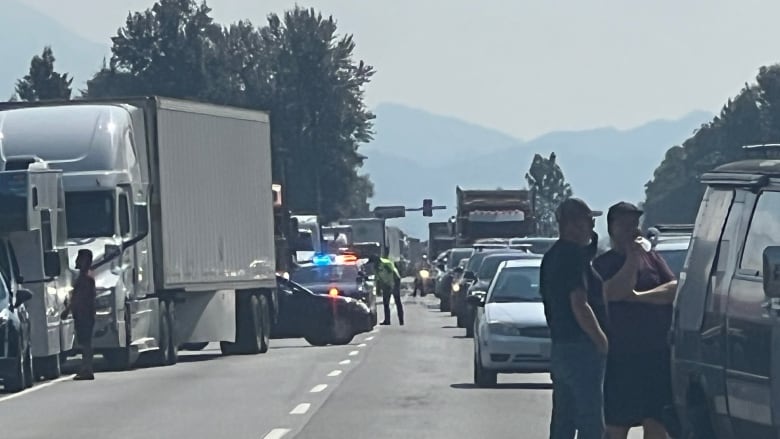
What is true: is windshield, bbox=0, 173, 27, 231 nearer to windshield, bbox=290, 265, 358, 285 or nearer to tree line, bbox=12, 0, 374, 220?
windshield, bbox=290, 265, 358, 285

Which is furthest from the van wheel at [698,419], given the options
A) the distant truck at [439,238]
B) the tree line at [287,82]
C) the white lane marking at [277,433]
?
the tree line at [287,82]

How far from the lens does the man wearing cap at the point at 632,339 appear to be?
11.9 meters

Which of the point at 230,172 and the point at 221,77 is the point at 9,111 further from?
the point at 221,77

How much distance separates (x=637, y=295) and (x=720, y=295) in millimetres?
1855

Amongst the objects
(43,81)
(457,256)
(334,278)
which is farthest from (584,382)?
(43,81)

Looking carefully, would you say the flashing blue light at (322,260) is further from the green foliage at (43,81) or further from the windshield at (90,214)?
the green foliage at (43,81)

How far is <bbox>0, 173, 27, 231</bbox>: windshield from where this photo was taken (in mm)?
25500

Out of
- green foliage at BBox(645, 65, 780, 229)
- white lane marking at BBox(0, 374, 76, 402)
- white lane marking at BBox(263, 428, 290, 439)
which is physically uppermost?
green foliage at BBox(645, 65, 780, 229)

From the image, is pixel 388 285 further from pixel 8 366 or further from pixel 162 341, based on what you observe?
pixel 8 366

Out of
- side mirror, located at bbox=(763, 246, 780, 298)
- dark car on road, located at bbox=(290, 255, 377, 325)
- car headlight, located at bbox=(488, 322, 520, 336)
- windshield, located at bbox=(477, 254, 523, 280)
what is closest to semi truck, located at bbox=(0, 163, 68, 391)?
car headlight, located at bbox=(488, 322, 520, 336)

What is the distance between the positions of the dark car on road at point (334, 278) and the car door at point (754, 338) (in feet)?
90.8

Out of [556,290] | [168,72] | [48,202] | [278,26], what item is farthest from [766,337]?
[278,26]

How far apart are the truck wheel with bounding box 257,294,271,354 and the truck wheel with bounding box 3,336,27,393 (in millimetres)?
9078

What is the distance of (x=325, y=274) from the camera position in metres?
39.3
